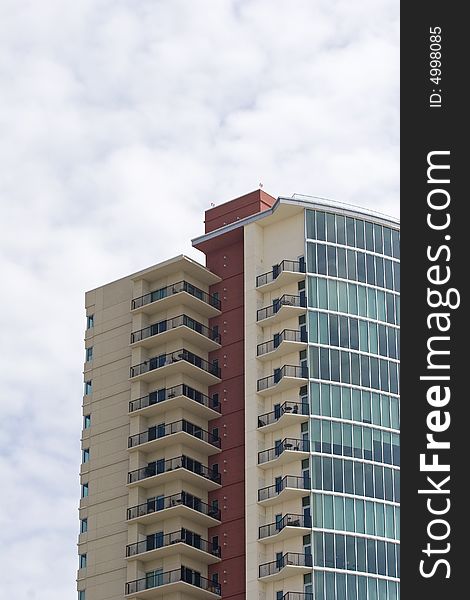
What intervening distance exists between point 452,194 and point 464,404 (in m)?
4.78

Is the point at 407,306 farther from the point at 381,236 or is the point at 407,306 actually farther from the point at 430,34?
the point at 381,236

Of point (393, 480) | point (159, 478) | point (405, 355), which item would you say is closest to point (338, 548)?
point (393, 480)

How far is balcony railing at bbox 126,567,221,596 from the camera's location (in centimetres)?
9725

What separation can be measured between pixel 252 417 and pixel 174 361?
8143 mm

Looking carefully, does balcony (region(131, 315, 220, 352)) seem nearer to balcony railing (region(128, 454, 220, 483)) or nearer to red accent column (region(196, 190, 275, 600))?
red accent column (region(196, 190, 275, 600))

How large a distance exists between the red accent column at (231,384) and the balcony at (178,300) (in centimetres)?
97

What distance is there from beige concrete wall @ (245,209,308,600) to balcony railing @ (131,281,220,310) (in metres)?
3.91

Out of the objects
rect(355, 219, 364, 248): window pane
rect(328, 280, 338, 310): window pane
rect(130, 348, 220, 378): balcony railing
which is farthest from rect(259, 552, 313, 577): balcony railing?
rect(355, 219, 364, 248): window pane

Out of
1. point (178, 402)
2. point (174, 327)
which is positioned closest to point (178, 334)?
point (174, 327)

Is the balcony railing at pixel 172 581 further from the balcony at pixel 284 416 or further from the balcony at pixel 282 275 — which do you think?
the balcony at pixel 282 275

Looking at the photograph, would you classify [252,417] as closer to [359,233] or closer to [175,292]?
[175,292]

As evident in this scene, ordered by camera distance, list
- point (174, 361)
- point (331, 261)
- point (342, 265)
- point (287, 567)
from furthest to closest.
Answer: point (174, 361)
point (342, 265)
point (331, 261)
point (287, 567)

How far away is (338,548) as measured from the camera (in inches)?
3654

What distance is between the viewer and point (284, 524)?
9456cm
